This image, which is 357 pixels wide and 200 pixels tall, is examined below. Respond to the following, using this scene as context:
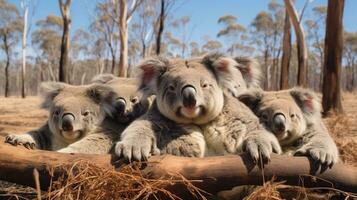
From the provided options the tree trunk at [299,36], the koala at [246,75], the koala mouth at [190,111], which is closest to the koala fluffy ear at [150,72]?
the koala at [246,75]

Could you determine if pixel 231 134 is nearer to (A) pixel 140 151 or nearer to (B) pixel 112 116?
(A) pixel 140 151

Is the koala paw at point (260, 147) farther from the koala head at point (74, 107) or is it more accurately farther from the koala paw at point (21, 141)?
the koala paw at point (21, 141)

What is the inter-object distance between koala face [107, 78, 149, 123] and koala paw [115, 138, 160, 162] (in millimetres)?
688

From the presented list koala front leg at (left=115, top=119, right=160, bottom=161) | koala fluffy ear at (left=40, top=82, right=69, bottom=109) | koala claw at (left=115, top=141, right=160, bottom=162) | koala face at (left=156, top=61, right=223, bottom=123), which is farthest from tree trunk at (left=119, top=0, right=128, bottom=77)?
koala claw at (left=115, top=141, right=160, bottom=162)

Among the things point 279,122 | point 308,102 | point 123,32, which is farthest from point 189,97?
point 123,32

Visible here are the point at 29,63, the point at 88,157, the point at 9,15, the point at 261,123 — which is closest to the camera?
the point at 88,157

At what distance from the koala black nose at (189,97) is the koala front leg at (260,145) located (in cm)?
36

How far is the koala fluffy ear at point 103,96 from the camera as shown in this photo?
288 centimetres

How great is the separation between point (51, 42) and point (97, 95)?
142 feet

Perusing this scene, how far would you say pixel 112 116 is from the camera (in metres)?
2.93

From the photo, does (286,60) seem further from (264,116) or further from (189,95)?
(189,95)

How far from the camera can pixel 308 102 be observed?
2906 mm

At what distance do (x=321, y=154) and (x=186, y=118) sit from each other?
771 millimetres

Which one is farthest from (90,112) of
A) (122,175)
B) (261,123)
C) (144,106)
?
(261,123)
